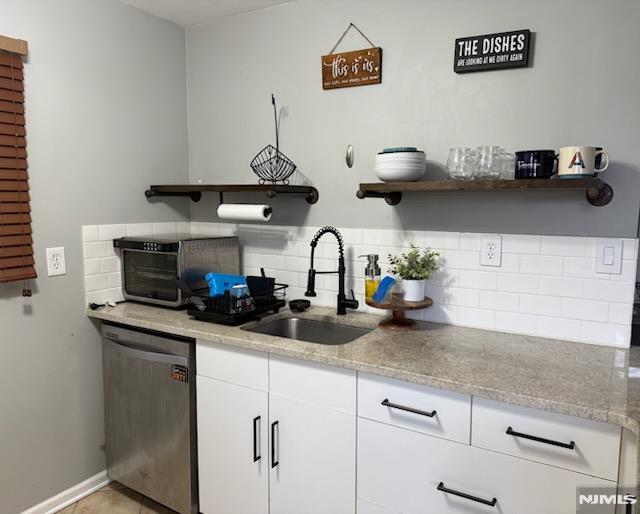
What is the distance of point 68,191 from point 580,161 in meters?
2.20

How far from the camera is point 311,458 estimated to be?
183 centimetres

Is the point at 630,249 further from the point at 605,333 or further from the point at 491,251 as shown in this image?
the point at 491,251

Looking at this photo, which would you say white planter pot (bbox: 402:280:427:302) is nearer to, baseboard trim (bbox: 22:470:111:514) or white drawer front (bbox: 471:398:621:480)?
white drawer front (bbox: 471:398:621:480)

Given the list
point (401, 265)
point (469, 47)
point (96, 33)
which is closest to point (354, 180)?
point (401, 265)

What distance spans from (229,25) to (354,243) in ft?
4.71

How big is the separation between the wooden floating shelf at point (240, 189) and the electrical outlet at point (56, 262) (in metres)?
0.59

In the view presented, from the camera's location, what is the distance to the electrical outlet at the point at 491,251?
2035mm

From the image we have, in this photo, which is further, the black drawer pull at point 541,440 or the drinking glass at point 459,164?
the drinking glass at point 459,164

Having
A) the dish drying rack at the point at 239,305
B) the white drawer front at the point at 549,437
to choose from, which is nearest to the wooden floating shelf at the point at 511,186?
the dish drying rack at the point at 239,305

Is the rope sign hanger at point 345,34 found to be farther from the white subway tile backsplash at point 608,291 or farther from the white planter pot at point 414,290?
the white subway tile backsplash at point 608,291

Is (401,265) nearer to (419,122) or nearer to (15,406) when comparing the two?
(419,122)

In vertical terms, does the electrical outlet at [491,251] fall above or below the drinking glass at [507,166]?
below

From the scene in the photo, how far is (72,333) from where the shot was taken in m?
2.36

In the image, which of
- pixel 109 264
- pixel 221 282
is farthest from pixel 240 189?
pixel 109 264
